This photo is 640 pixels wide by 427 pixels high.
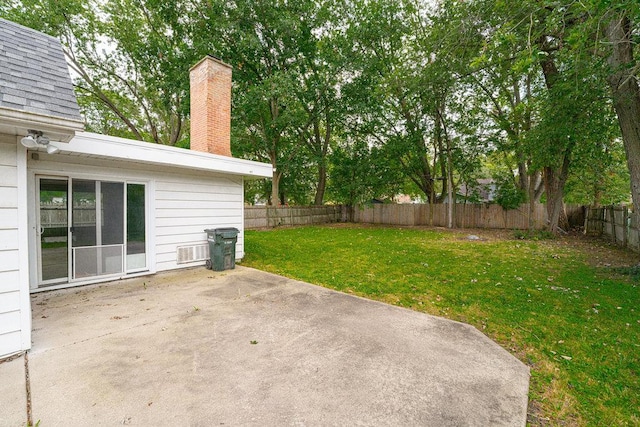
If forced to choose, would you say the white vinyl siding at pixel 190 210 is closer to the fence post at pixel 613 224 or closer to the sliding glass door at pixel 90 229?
the sliding glass door at pixel 90 229

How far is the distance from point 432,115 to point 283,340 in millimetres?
15194

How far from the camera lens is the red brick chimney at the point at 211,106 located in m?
6.85

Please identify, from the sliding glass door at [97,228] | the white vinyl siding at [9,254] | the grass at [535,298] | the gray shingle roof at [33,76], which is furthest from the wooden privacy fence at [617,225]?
the sliding glass door at [97,228]

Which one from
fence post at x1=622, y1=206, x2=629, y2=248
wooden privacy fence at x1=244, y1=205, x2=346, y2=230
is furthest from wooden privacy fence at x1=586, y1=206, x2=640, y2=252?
wooden privacy fence at x1=244, y1=205, x2=346, y2=230

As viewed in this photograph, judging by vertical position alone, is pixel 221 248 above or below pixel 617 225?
below

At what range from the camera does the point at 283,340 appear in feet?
10.2

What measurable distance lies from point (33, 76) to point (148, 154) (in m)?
2.19

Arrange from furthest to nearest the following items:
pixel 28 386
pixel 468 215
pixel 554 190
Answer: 1. pixel 468 215
2. pixel 554 190
3. pixel 28 386

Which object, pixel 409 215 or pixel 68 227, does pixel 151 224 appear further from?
pixel 409 215

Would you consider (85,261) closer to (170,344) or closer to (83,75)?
(170,344)

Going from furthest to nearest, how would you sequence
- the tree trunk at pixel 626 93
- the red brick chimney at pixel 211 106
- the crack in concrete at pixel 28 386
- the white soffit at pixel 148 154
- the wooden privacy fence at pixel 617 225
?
the wooden privacy fence at pixel 617 225, the red brick chimney at pixel 211 106, the tree trunk at pixel 626 93, the white soffit at pixel 148 154, the crack in concrete at pixel 28 386

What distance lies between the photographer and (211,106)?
6.92 m

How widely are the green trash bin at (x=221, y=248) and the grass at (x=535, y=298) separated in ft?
2.59

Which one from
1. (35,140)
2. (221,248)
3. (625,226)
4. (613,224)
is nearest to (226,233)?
(221,248)
